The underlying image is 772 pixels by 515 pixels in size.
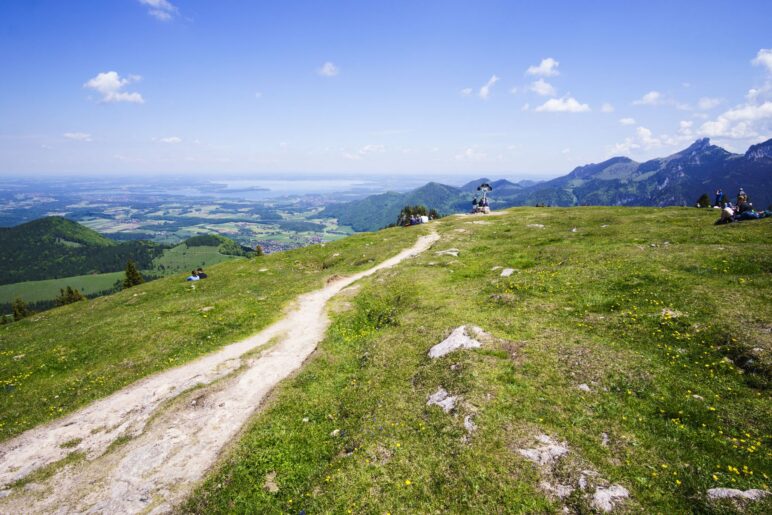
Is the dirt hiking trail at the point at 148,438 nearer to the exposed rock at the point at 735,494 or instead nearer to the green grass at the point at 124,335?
the green grass at the point at 124,335

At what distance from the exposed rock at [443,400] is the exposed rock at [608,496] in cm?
612

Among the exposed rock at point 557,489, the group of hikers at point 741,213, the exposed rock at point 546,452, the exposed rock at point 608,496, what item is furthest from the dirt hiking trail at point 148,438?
the group of hikers at point 741,213

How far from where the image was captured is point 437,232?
216 ft

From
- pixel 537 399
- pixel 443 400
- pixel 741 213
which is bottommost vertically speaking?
pixel 443 400

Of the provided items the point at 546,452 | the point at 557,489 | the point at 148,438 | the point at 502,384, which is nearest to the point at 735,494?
the point at 557,489

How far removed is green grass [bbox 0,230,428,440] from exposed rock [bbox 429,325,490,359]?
60.1ft

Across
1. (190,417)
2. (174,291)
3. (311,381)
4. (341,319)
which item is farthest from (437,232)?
(190,417)

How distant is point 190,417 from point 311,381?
6.87 meters

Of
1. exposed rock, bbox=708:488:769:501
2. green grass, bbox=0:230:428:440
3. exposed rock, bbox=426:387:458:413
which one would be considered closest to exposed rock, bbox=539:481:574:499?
exposed rock, bbox=708:488:769:501

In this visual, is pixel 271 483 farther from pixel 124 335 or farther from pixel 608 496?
pixel 124 335

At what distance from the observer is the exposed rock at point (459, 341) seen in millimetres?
20834

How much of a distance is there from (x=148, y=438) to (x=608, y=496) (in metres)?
21.0

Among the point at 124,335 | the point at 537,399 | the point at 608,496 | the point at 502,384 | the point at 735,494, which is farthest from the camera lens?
the point at 124,335

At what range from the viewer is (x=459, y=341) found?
21500 millimetres
